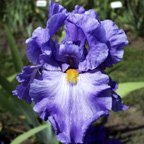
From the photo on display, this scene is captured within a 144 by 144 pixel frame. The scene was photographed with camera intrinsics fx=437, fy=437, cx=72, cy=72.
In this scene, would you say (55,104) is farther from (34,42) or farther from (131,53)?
(131,53)

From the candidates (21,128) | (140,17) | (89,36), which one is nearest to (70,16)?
(89,36)

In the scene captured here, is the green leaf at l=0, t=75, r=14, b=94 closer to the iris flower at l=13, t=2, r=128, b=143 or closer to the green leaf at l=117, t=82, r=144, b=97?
the green leaf at l=117, t=82, r=144, b=97

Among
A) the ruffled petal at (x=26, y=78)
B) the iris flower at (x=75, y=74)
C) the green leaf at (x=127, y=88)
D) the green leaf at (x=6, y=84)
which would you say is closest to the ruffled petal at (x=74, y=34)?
the iris flower at (x=75, y=74)

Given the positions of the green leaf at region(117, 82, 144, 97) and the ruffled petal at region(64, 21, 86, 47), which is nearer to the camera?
the ruffled petal at region(64, 21, 86, 47)

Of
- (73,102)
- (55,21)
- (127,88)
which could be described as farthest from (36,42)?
(127,88)

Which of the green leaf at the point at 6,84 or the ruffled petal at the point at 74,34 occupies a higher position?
the ruffled petal at the point at 74,34

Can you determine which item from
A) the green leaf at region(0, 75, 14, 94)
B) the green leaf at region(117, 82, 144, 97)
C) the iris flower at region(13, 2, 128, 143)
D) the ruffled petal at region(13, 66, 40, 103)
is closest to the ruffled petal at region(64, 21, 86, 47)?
the iris flower at region(13, 2, 128, 143)

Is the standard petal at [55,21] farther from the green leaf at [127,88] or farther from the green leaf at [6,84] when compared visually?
the green leaf at [6,84]

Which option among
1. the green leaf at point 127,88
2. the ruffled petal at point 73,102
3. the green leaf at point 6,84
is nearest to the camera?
the ruffled petal at point 73,102
